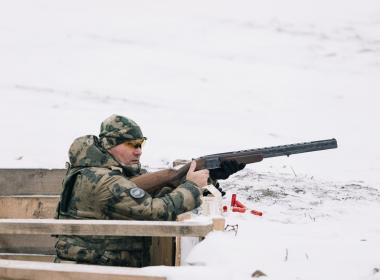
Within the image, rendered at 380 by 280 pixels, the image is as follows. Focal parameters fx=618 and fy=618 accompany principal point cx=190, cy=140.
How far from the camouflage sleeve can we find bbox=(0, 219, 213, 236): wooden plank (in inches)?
23.5

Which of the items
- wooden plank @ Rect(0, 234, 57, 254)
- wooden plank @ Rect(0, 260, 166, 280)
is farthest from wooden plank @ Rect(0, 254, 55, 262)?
wooden plank @ Rect(0, 260, 166, 280)

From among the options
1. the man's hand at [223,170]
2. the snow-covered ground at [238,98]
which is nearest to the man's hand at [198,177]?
the snow-covered ground at [238,98]

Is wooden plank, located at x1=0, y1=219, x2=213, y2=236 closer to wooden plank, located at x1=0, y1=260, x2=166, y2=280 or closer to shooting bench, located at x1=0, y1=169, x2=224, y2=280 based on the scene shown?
shooting bench, located at x1=0, y1=169, x2=224, y2=280

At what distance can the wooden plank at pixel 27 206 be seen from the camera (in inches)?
284

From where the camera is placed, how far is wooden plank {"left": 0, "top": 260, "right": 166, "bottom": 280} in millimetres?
3492

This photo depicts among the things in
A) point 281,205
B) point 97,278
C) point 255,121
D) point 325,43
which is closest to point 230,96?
point 255,121

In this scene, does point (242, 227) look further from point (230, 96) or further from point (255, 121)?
point (230, 96)

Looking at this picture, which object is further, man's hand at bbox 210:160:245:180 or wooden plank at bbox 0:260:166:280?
man's hand at bbox 210:160:245:180

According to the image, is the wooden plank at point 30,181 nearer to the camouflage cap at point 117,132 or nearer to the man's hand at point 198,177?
the camouflage cap at point 117,132

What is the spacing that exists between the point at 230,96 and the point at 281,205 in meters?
8.11

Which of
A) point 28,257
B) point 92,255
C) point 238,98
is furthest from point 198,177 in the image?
point 238,98

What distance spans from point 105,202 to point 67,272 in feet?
2.66

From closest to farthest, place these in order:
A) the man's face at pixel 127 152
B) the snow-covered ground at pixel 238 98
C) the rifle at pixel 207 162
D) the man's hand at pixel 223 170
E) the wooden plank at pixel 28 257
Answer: the rifle at pixel 207 162 < the man's face at pixel 127 152 < the man's hand at pixel 223 170 < the snow-covered ground at pixel 238 98 < the wooden plank at pixel 28 257

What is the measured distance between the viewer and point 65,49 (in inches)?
737
